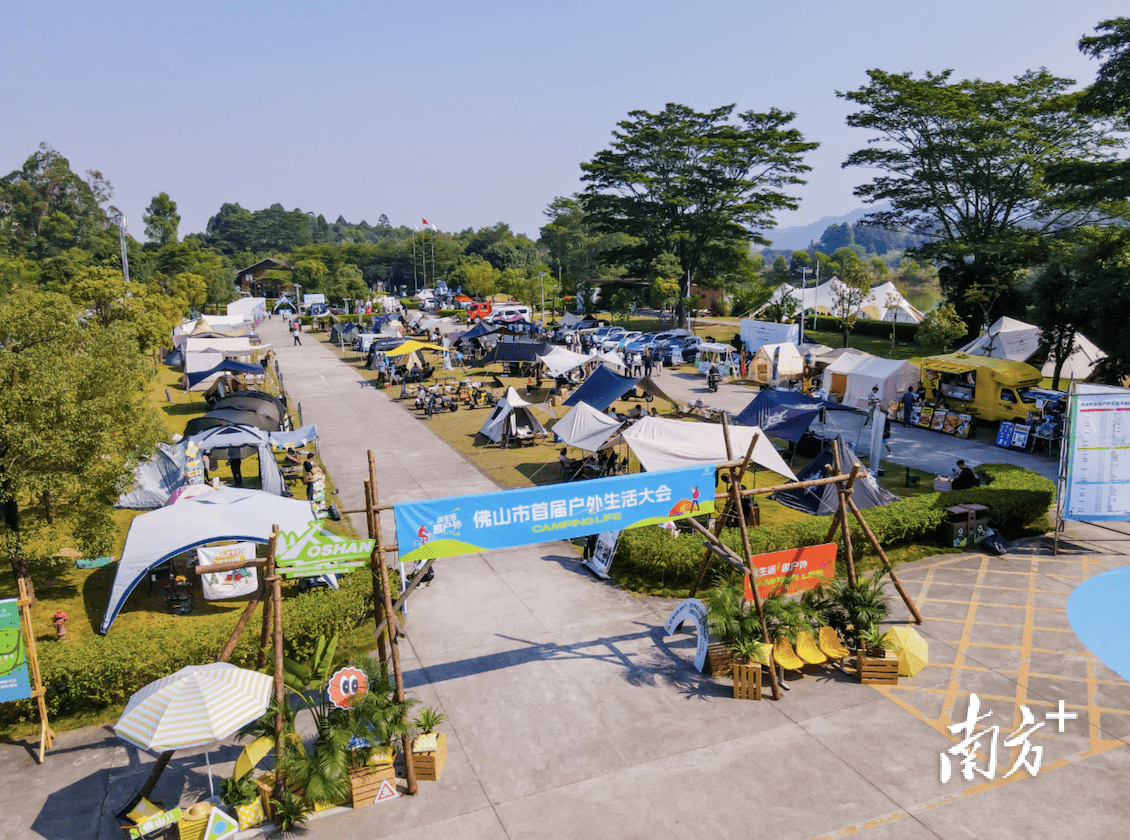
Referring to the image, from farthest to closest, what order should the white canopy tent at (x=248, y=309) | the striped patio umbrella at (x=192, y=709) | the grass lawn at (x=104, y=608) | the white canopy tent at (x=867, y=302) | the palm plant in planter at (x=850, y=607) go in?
1. the white canopy tent at (x=248, y=309)
2. the white canopy tent at (x=867, y=302)
3. the grass lawn at (x=104, y=608)
4. the palm plant in planter at (x=850, y=607)
5. the striped patio umbrella at (x=192, y=709)

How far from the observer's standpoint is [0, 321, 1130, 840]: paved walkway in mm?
7809

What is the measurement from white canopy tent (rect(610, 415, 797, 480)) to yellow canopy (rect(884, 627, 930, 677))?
4989mm

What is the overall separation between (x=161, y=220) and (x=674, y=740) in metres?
146

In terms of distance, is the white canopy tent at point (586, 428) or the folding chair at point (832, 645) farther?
the white canopy tent at point (586, 428)

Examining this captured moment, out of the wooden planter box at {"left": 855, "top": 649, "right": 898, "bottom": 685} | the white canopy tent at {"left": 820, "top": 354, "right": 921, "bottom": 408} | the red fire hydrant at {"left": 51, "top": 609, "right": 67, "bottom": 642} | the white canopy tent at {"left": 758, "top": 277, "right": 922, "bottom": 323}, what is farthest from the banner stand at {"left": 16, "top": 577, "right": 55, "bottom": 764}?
the white canopy tent at {"left": 758, "top": 277, "right": 922, "bottom": 323}

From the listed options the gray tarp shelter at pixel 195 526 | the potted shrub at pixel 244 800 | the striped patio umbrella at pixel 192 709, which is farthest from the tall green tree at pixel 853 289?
the potted shrub at pixel 244 800

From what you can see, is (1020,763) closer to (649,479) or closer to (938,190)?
(649,479)

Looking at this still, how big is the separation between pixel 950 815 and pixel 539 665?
5576 mm

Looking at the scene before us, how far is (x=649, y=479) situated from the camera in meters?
10.6

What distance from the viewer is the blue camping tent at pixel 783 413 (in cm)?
1977

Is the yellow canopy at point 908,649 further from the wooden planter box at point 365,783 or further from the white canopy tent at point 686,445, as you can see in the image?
the wooden planter box at point 365,783

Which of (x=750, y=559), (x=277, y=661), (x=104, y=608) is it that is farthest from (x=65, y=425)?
(x=750, y=559)

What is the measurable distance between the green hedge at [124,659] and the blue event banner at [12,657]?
445 millimetres

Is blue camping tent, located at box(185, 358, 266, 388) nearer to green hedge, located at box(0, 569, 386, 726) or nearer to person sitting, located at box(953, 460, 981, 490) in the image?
green hedge, located at box(0, 569, 386, 726)
